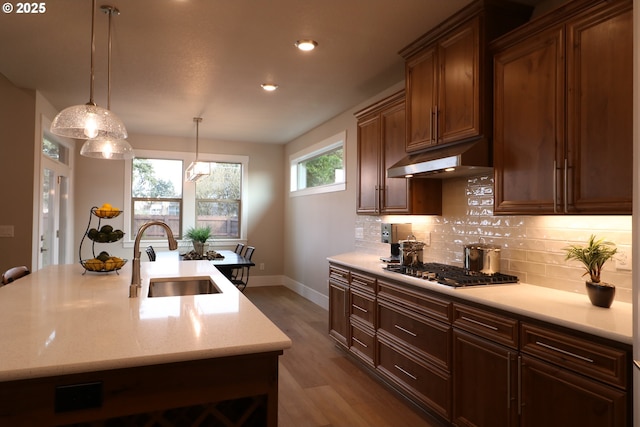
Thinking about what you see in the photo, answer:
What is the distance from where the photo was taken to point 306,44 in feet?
10.5

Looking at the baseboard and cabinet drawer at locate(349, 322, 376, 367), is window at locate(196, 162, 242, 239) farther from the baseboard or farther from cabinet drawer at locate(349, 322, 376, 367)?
cabinet drawer at locate(349, 322, 376, 367)

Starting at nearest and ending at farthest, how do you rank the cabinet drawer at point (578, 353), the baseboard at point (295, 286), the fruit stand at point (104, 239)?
the cabinet drawer at point (578, 353) → the fruit stand at point (104, 239) → the baseboard at point (295, 286)

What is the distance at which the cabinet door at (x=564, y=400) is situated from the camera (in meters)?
1.62

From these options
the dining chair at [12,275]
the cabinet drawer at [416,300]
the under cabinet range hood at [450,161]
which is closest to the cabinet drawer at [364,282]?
the cabinet drawer at [416,300]

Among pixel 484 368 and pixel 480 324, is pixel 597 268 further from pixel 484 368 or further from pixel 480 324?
pixel 484 368

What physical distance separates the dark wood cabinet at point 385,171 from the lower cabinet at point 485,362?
73cm

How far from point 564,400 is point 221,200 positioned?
6321 mm

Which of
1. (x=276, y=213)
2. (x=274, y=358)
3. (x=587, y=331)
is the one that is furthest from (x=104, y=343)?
(x=276, y=213)

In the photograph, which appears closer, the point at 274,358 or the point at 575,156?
the point at 274,358

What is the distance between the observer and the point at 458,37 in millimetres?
2740

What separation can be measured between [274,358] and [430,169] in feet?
6.14

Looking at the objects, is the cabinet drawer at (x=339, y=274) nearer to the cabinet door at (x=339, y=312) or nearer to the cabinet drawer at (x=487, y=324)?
the cabinet door at (x=339, y=312)

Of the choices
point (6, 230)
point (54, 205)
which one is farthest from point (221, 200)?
point (6, 230)

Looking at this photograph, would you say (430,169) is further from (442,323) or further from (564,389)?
(564,389)
